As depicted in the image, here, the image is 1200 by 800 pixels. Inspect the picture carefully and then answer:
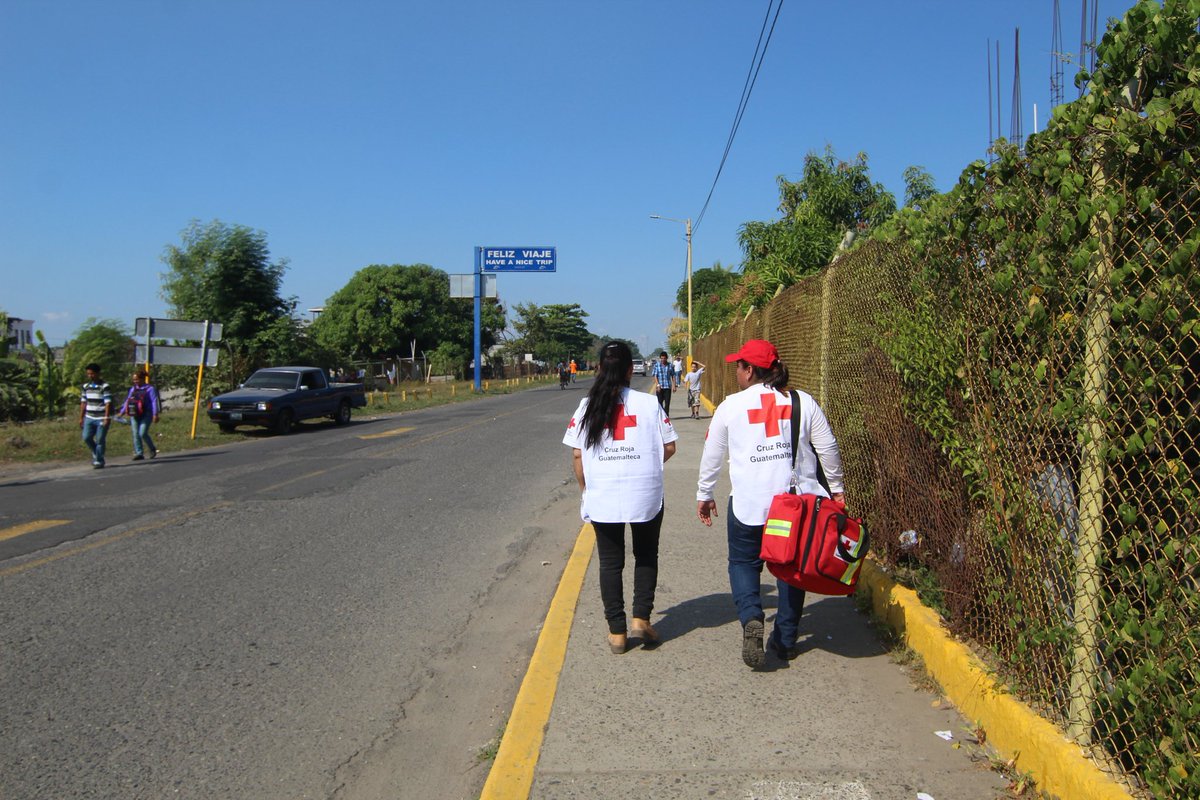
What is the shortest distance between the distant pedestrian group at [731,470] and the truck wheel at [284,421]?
17.9 metres

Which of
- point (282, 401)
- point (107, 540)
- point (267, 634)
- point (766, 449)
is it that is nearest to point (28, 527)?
point (107, 540)

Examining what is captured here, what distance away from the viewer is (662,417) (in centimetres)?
493

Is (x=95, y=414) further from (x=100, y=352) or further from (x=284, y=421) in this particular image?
(x=100, y=352)

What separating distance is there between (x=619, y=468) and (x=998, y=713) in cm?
212

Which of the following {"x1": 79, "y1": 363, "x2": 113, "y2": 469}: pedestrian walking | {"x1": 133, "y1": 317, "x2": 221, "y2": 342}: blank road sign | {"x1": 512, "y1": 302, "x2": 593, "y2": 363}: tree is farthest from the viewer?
{"x1": 512, "y1": 302, "x2": 593, "y2": 363}: tree

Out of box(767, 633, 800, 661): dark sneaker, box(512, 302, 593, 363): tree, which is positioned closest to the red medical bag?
box(767, 633, 800, 661): dark sneaker

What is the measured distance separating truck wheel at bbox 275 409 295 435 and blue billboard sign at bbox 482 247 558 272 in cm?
2789

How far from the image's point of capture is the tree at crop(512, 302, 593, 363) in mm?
103250

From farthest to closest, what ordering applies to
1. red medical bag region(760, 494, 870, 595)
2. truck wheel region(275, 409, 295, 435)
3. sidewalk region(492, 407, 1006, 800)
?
truck wheel region(275, 409, 295, 435) < red medical bag region(760, 494, 870, 595) < sidewalk region(492, 407, 1006, 800)

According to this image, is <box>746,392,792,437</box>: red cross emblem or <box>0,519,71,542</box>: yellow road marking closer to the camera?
<box>746,392,792,437</box>: red cross emblem

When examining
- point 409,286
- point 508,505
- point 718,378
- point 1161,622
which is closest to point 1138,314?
point 1161,622

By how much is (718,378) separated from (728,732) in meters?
22.4

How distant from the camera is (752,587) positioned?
4.64 m

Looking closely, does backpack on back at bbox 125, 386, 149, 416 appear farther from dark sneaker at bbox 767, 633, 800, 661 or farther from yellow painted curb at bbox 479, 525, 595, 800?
dark sneaker at bbox 767, 633, 800, 661
